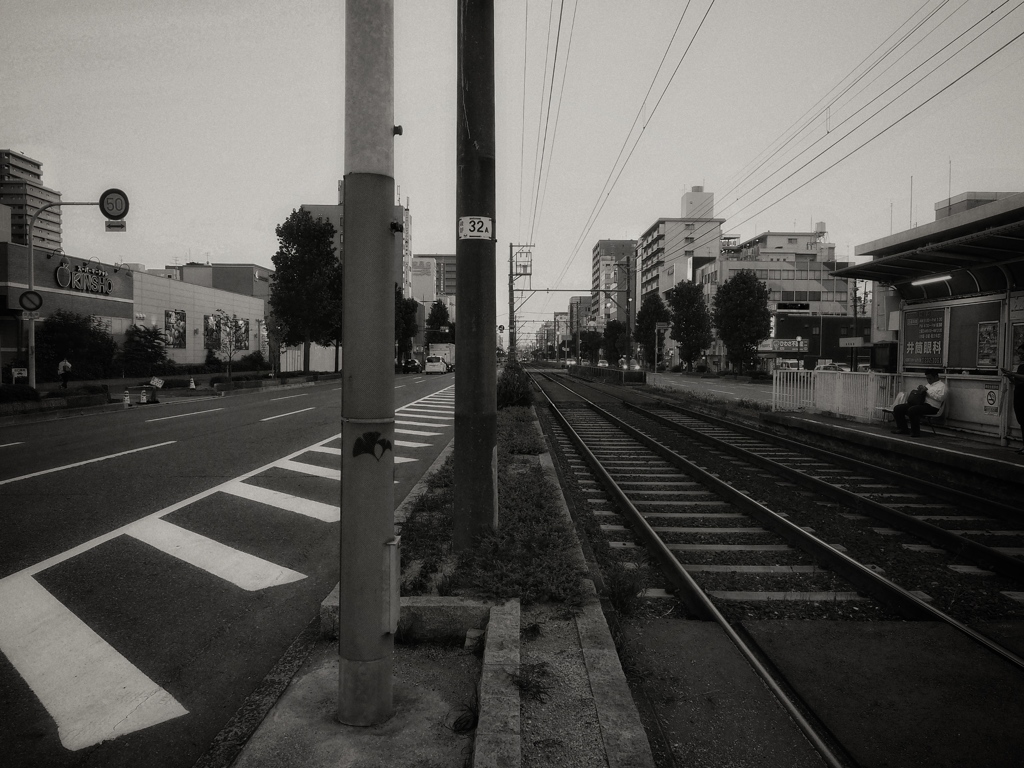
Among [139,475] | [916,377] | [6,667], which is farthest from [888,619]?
[916,377]

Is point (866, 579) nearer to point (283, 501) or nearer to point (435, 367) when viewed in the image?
point (283, 501)

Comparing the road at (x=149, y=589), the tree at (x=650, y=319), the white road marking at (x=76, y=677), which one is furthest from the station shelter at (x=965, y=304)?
the tree at (x=650, y=319)

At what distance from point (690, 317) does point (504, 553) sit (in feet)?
196

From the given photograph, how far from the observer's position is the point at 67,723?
2.94m

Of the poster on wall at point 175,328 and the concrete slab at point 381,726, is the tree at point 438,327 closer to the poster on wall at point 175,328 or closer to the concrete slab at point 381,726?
the poster on wall at point 175,328

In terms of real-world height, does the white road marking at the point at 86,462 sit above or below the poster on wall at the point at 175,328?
below

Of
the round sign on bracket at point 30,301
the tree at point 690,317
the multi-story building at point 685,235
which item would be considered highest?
the multi-story building at point 685,235

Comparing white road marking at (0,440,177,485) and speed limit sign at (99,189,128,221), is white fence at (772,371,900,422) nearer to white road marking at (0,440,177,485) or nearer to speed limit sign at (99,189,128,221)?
white road marking at (0,440,177,485)

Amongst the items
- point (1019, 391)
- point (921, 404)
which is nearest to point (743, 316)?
point (921, 404)

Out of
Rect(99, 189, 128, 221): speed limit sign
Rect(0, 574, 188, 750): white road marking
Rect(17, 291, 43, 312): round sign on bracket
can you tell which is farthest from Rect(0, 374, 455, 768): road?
Rect(17, 291, 43, 312): round sign on bracket

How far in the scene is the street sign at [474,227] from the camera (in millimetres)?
4879

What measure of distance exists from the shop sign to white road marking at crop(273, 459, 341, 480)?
110 ft

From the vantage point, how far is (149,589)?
464cm

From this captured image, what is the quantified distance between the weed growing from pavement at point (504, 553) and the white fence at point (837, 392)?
37.0 ft
